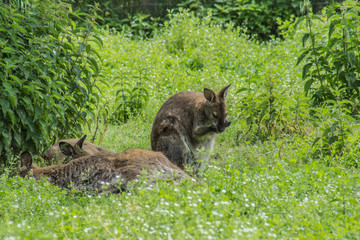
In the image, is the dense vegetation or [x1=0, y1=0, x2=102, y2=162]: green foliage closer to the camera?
[x1=0, y1=0, x2=102, y2=162]: green foliage

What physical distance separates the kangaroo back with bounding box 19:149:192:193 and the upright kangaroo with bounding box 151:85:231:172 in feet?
5.07

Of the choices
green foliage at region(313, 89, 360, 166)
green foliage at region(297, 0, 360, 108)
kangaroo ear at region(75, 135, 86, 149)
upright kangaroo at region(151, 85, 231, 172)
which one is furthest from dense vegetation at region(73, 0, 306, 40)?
kangaroo ear at region(75, 135, 86, 149)

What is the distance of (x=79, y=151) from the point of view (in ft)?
27.7

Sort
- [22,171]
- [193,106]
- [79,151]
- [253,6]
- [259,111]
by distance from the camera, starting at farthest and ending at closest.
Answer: [253,6] < [259,111] < [193,106] < [79,151] < [22,171]

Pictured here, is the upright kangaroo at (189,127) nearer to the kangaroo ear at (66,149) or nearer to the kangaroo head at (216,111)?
the kangaroo head at (216,111)

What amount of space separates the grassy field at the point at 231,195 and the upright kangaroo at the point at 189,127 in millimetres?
554

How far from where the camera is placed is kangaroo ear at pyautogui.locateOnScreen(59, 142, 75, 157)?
835 cm

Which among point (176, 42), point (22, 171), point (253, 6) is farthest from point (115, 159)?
point (253, 6)

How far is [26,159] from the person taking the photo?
754 cm

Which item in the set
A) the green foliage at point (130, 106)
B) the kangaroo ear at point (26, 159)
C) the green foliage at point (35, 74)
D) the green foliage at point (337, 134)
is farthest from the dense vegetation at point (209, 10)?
the kangaroo ear at point (26, 159)

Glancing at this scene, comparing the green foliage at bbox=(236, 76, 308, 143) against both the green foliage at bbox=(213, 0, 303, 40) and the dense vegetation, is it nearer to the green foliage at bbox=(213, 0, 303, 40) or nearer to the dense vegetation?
the dense vegetation

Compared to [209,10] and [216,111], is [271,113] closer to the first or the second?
[216,111]

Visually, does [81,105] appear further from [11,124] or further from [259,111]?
[259,111]

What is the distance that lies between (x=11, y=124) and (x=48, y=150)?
44.9 inches
